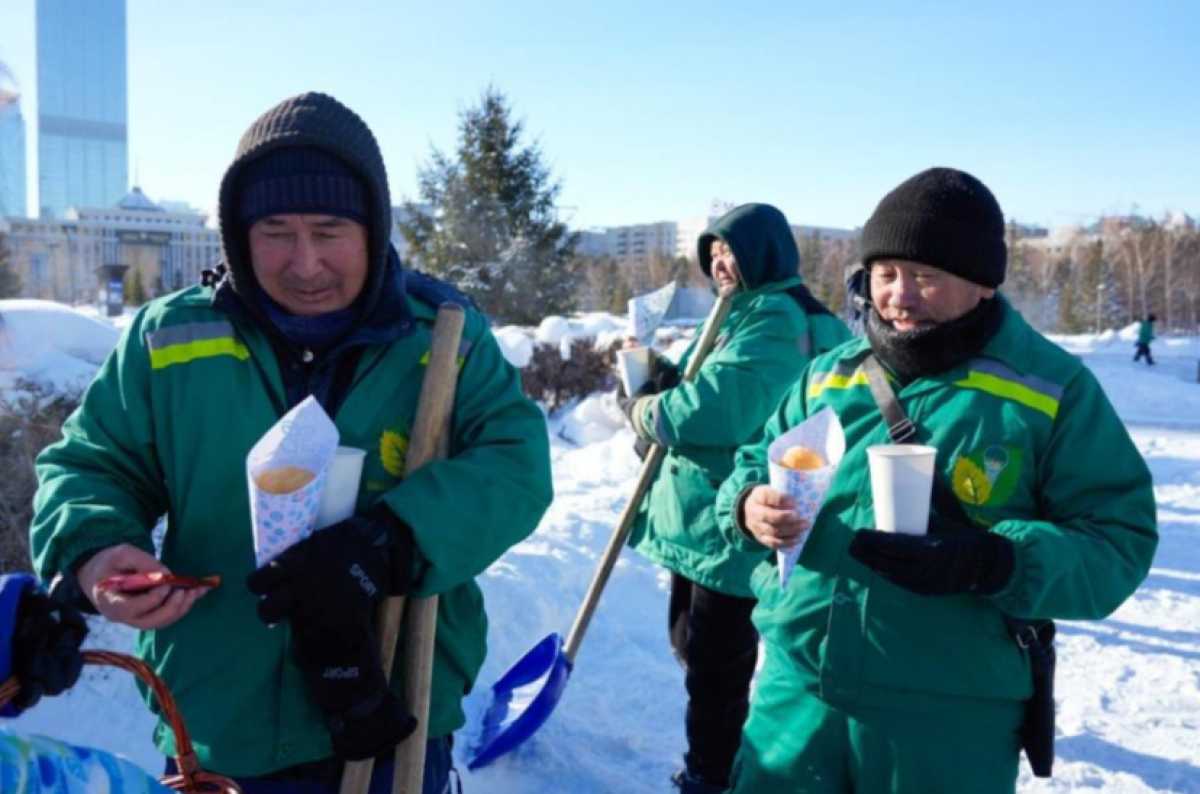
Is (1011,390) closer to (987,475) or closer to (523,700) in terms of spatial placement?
(987,475)

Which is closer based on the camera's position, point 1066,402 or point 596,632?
point 1066,402

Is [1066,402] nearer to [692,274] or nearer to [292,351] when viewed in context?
[292,351]

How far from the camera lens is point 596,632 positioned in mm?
5277

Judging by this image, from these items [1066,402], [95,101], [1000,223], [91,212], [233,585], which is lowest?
[233,585]

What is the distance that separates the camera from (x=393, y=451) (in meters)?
1.92

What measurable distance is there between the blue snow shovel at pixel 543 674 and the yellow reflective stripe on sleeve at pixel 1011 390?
1804mm

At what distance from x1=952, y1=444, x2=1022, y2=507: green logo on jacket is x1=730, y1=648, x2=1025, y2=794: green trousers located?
427mm

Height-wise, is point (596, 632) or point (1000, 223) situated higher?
point (1000, 223)

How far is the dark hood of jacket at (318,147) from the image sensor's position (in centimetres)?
185

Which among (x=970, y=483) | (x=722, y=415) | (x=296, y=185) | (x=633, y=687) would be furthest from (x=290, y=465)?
(x=633, y=687)

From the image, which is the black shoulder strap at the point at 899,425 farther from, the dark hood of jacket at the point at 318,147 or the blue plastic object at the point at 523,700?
the blue plastic object at the point at 523,700

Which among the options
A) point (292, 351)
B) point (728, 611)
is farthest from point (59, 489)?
point (728, 611)

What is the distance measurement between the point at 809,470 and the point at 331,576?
3.11ft

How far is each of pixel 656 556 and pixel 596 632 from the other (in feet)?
6.05
